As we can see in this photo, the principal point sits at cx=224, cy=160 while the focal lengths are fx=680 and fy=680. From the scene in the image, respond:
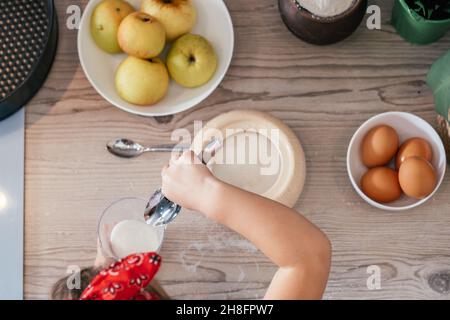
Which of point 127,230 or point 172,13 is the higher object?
point 172,13

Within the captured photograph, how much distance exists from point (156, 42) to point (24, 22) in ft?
0.62

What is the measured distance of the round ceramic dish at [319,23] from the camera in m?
0.89

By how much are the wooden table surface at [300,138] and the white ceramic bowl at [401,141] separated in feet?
0.07

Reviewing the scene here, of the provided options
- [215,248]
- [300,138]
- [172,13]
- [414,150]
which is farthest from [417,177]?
[172,13]

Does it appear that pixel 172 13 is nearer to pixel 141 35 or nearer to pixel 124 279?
pixel 141 35

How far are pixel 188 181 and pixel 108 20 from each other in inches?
10.6

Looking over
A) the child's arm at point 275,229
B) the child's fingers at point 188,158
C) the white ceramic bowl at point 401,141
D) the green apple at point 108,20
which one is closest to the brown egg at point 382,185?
the white ceramic bowl at point 401,141

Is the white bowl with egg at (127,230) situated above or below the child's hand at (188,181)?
below

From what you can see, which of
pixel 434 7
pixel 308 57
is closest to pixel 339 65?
pixel 308 57

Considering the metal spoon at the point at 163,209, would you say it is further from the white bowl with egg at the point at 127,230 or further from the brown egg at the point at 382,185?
the brown egg at the point at 382,185

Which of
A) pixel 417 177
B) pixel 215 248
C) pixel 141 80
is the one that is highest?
pixel 141 80

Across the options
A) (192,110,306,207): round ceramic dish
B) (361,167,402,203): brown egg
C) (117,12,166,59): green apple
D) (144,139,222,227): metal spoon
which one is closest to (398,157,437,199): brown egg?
(361,167,402,203): brown egg

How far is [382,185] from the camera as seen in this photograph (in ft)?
2.96
